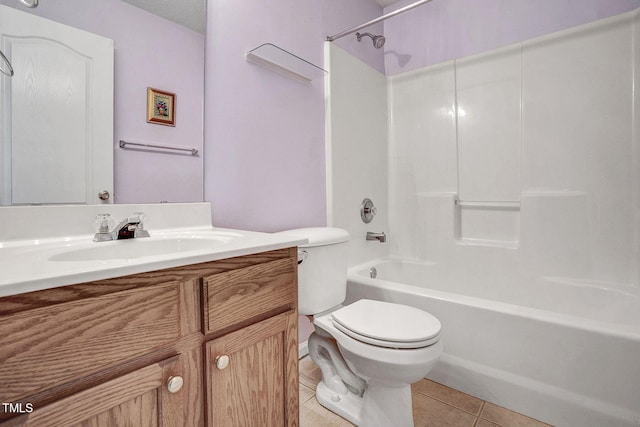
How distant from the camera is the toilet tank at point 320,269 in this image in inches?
51.3

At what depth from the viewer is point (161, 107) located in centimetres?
117

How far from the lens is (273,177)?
155cm

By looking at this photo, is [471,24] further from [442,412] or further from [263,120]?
[442,412]

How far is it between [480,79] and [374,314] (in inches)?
64.9

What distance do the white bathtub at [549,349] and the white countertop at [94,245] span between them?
33.9 inches

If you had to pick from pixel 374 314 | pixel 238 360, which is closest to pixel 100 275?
pixel 238 360

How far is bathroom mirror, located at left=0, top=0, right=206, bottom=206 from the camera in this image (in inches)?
36.5

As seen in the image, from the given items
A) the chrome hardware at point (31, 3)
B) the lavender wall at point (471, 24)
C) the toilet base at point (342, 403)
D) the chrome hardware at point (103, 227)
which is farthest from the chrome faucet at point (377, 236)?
the chrome hardware at point (31, 3)

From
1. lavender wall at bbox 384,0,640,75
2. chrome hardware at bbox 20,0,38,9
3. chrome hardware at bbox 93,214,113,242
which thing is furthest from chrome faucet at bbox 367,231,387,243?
chrome hardware at bbox 20,0,38,9

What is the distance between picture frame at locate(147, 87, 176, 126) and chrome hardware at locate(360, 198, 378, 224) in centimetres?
125

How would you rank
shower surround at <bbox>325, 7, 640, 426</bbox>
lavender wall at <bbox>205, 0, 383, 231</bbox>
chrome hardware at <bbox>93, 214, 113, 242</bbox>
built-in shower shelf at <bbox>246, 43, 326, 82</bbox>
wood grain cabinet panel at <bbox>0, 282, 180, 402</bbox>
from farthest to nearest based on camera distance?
shower surround at <bbox>325, 7, 640, 426</bbox>
built-in shower shelf at <bbox>246, 43, 326, 82</bbox>
lavender wall at <bbox>205, 0, 383, 231</bbox>
chrome hardware at <bbox>93, 214, 113, 242</bbox>
wood grain cabinet panel at <bbox>0, 282, 180, 402</bbox>

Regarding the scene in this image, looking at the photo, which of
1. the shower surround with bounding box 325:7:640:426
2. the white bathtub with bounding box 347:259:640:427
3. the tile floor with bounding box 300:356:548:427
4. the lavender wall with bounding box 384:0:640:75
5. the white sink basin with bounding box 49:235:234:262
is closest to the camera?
the white sink basin with bounding box 49:235:234:262

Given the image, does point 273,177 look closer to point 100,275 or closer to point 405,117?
point 100,275

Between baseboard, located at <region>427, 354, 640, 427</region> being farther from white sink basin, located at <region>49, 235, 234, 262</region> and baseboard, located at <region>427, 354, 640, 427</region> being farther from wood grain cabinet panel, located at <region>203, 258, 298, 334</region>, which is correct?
white sink basin, located at <region>49, 235, 234, 262</region>
